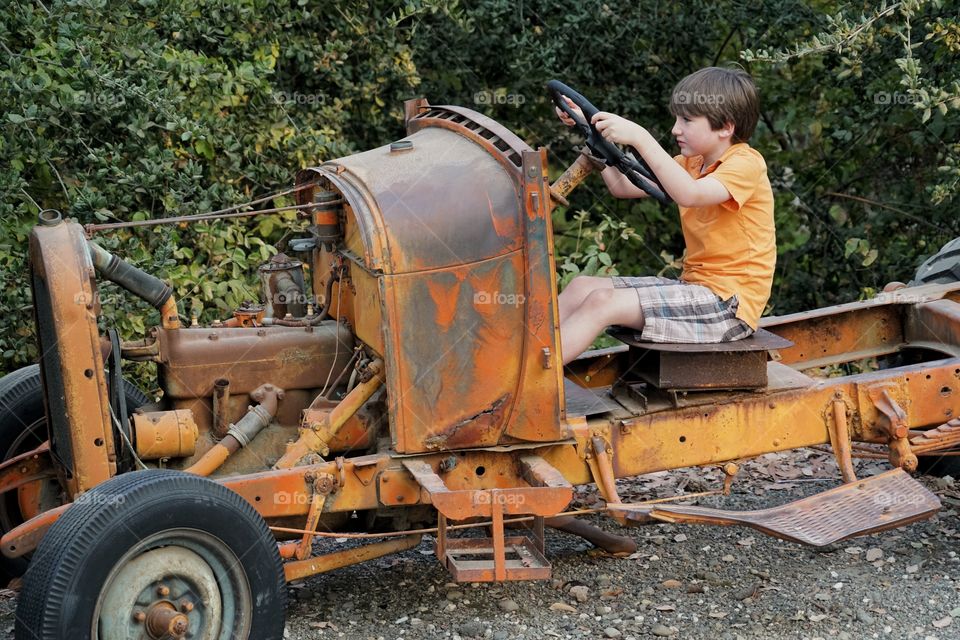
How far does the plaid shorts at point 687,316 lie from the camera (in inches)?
184

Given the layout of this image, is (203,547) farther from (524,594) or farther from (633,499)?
(633,499)

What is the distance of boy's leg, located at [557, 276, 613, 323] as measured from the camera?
4832 mm

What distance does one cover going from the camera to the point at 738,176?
4652 millimetres

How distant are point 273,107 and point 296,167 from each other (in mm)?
366

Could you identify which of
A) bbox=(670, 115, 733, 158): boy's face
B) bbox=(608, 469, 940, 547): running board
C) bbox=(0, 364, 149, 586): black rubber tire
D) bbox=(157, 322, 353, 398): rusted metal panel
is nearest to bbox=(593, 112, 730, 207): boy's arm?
bbox=(670, 115, 733, 158): boy's face

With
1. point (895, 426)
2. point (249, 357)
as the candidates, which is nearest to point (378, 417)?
point (249, 357)

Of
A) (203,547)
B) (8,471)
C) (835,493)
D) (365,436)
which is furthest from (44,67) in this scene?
(835,493)

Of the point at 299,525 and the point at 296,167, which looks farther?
the point at 296,167

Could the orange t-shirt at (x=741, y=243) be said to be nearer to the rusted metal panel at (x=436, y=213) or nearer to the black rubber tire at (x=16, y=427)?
the rusted metal panel at (x=436, y=213)

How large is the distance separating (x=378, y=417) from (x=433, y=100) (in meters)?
4.30

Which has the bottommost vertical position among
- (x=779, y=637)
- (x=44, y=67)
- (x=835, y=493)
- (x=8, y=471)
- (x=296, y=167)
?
(x=779, y=637)

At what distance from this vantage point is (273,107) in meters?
7.36

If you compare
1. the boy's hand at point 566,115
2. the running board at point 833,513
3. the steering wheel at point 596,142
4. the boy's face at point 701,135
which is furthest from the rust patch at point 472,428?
the boy's face at point 701,135

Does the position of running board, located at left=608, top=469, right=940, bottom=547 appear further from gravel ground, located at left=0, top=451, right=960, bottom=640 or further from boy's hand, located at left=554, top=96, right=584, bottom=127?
boy's hand, located at left=554, top=96, right=584, bottom=127
